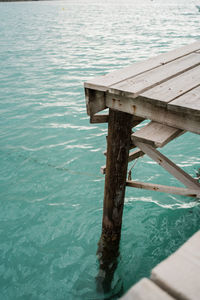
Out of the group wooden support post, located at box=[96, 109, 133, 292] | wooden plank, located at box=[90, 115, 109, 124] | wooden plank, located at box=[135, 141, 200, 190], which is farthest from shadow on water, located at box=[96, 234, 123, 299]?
wooden plank, located at box=[90, 115, 109, 124]

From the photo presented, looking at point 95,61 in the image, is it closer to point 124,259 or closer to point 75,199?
point 75,199

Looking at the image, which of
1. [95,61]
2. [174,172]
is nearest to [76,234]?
[174,172]

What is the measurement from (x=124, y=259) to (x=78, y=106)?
7.92 meters

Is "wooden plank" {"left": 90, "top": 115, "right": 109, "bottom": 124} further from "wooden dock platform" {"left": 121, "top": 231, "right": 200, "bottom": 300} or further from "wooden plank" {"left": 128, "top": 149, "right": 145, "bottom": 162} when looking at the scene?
"wooden dock platform" {"left": 121, "top": 231, "right": 200, "bottom": 300}

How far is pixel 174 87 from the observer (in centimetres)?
278

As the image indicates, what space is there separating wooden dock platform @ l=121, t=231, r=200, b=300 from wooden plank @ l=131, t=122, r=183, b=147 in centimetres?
138

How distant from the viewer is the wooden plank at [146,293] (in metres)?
0.98

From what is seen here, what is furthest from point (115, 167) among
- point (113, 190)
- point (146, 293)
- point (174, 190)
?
point (146, 293)

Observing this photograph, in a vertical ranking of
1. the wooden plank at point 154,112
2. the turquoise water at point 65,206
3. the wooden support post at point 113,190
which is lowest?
the turquoise water at point 65,206

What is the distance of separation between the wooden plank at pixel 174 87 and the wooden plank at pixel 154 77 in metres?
0.06

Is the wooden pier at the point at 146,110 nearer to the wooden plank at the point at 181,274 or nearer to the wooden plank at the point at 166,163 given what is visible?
the wooden plank at the point at 166,163

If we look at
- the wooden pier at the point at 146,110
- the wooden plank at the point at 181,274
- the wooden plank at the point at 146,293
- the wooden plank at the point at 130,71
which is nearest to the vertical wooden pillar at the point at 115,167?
the wooden pier at the point at 146,110

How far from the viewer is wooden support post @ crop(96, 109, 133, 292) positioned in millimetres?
3115

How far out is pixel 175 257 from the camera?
1.18 metres
